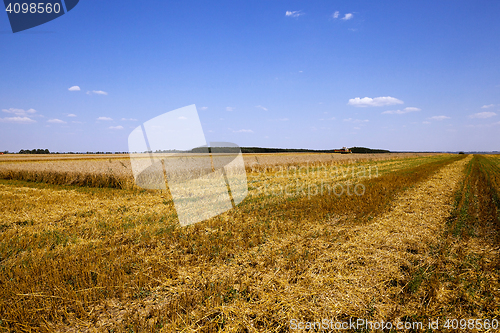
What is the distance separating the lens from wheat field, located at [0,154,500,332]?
131 inches

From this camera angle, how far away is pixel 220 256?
16.8 ft

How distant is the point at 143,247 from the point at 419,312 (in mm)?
5826

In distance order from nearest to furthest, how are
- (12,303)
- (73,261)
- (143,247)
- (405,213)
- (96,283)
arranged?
(12,303) → (96,283) → (73,261) → (143,247) → (405,213)

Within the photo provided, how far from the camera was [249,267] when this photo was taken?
4652mm

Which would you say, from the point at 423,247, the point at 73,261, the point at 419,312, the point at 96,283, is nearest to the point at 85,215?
the point at 73,261

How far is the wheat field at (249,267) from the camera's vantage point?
3322 mm

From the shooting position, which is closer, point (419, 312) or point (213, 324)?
point (213, 324)

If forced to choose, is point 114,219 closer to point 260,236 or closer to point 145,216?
point 145,216
